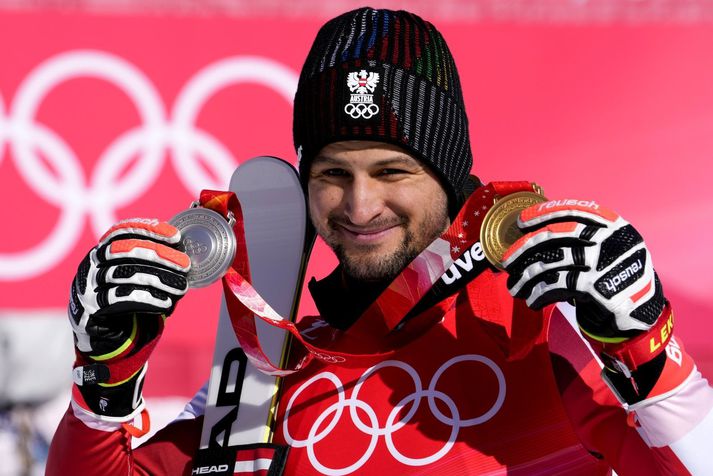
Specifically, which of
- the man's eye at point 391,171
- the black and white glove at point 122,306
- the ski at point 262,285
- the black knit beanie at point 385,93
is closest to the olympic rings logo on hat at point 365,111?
the black knit beanie at point 385,93

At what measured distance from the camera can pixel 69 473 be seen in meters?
2.57

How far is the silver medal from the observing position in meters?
2.43

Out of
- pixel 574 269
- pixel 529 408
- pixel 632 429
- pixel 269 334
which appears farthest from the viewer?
pixel 269 334

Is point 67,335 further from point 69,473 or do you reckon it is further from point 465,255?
point 465,255

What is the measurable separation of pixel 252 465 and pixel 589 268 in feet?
3.38

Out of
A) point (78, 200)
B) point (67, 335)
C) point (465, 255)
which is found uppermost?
point (465, 255)

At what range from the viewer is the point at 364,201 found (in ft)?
8.57

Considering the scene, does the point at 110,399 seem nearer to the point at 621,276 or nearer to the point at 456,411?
→ the point at 456,411

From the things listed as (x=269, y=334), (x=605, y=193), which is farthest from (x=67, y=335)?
(x=605, y=193)

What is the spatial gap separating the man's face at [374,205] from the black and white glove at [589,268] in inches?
22.4

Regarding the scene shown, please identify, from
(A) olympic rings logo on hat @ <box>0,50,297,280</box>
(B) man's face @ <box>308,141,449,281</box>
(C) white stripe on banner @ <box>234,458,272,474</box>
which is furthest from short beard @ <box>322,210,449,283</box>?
(A) olympic rings logo on hat @ <box>0,50,297,280</box>

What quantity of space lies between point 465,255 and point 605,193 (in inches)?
118

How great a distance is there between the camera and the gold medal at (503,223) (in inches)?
90.8

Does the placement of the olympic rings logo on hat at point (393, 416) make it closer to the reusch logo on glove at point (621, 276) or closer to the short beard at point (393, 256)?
the short beard at point (393, 256)
